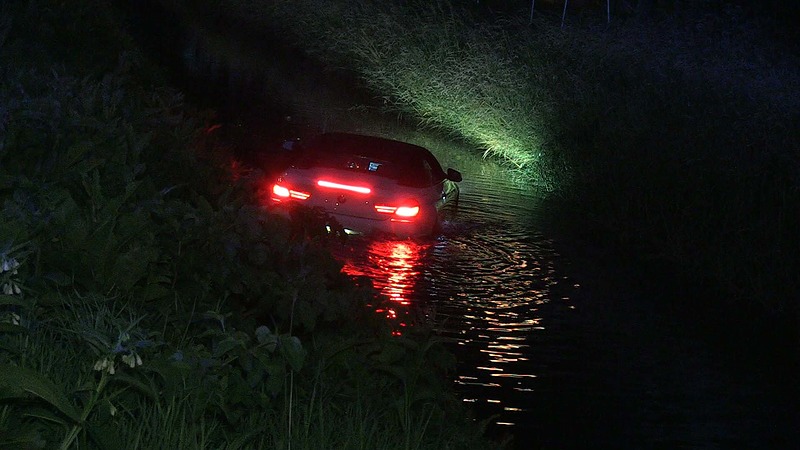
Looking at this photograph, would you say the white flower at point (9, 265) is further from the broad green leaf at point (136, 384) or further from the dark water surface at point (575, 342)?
the dark water surface at point (575, 342)

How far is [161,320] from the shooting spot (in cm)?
650

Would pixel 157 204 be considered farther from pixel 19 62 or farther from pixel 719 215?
pixel 719 215

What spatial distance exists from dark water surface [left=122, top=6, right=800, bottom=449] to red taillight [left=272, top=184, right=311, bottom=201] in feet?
2.39

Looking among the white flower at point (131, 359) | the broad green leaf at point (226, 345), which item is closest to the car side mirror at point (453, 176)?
the broad green leaf at point (226, 345)

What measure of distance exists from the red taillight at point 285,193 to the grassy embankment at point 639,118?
486 cm

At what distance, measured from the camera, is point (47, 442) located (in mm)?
4828

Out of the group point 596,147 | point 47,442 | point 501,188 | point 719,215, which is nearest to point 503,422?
point 47,442

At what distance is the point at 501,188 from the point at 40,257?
18564mm

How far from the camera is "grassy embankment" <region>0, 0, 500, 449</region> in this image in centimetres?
516

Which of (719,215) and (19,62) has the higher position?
(19,62)

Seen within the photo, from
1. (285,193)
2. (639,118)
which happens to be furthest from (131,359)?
(639,118)

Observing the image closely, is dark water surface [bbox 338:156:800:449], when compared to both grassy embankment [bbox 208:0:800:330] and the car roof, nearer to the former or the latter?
the car roof

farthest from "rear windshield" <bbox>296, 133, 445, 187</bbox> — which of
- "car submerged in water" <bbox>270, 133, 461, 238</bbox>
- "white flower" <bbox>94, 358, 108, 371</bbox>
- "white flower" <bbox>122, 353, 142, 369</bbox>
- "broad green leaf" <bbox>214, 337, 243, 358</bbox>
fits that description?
"white flower" <bbox>94, 358, 108, 371</bbox>

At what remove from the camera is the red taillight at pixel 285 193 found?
14508 mm
